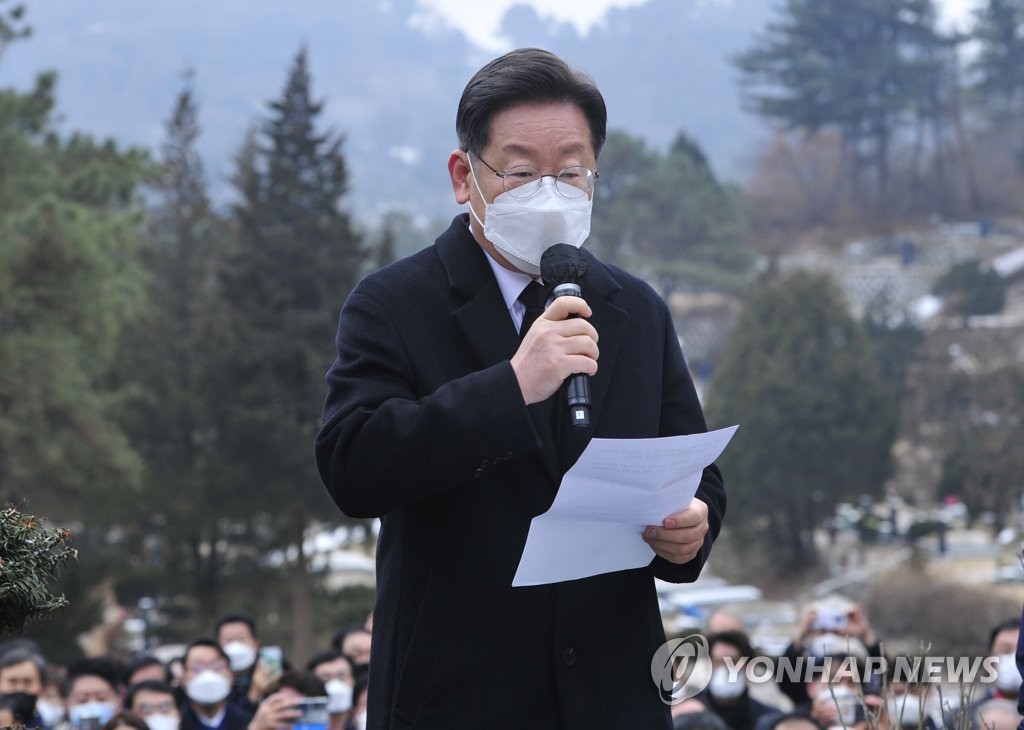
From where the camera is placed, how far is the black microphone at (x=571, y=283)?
2404mm

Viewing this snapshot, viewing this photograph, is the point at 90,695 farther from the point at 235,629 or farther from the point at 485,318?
the point at 485,318

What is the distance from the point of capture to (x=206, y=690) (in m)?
6.41

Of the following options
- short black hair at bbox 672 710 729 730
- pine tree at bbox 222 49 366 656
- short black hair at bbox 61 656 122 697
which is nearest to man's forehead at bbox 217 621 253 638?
short black hair at bbox 61 656 122 697

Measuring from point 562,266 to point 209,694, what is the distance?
443cm

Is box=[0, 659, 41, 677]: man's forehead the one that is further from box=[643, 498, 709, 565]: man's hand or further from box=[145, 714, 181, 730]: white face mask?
box=[643, 498, 709, 565]: man's hand

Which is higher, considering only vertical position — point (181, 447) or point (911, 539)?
point (181, 447)

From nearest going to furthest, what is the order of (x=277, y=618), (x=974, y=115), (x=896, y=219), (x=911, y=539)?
1. (x=277, y=618)
2. (x=911, y=539)
3. (x=896, y=219)
4. (x=974, y=115)

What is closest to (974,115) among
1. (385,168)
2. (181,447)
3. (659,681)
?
(181,447)

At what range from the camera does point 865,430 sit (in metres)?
32.7

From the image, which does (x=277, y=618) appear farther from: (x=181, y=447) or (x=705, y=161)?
(x=705, y=161)

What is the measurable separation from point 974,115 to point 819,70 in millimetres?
11534

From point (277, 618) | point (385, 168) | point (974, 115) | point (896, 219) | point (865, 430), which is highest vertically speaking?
point (385, 168)

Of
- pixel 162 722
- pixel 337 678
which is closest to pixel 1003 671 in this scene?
pixel 337 678

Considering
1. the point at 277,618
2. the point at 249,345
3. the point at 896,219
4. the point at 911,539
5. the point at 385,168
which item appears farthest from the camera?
the point at 385,168
